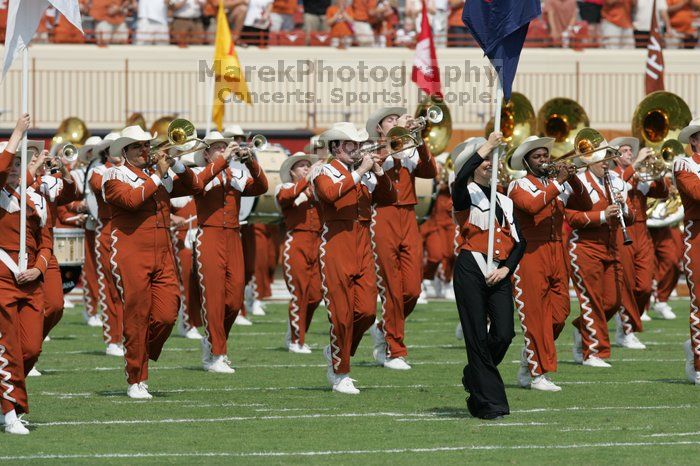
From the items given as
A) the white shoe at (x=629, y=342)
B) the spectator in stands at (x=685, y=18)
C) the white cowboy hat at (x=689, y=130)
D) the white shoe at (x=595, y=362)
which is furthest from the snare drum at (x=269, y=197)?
the spectator in stands at (x=685, y=18)

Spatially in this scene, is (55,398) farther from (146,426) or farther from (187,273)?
(187,273)

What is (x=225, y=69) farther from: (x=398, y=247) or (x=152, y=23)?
(x=398, y=247)

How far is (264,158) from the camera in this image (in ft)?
63.4

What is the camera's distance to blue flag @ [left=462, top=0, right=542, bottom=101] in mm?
→ 10922

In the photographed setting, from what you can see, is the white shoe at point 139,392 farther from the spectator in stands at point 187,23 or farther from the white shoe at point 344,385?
the spectator in stands at point 187,23

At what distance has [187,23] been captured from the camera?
27688 mm

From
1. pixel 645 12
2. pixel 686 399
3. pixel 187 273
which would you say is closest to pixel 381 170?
pixel 686 399

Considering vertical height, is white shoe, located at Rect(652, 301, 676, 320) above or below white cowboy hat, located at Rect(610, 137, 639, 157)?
below

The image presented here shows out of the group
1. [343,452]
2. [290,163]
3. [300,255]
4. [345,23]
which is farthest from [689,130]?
[345,23]

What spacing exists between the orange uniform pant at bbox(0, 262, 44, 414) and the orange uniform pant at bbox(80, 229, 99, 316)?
6290 mm

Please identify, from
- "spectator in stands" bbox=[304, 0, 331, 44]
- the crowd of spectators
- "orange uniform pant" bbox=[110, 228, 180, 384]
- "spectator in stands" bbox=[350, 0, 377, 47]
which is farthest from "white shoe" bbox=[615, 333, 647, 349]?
"spectator in stands" bbox=[304, 0, 331, 44]

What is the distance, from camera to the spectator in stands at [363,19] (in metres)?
28.2

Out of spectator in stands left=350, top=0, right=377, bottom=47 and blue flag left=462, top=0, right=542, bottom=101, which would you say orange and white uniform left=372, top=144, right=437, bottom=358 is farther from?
spectator in stands left=350, top=0, right=377, bottom=47

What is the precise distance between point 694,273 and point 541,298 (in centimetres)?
121
